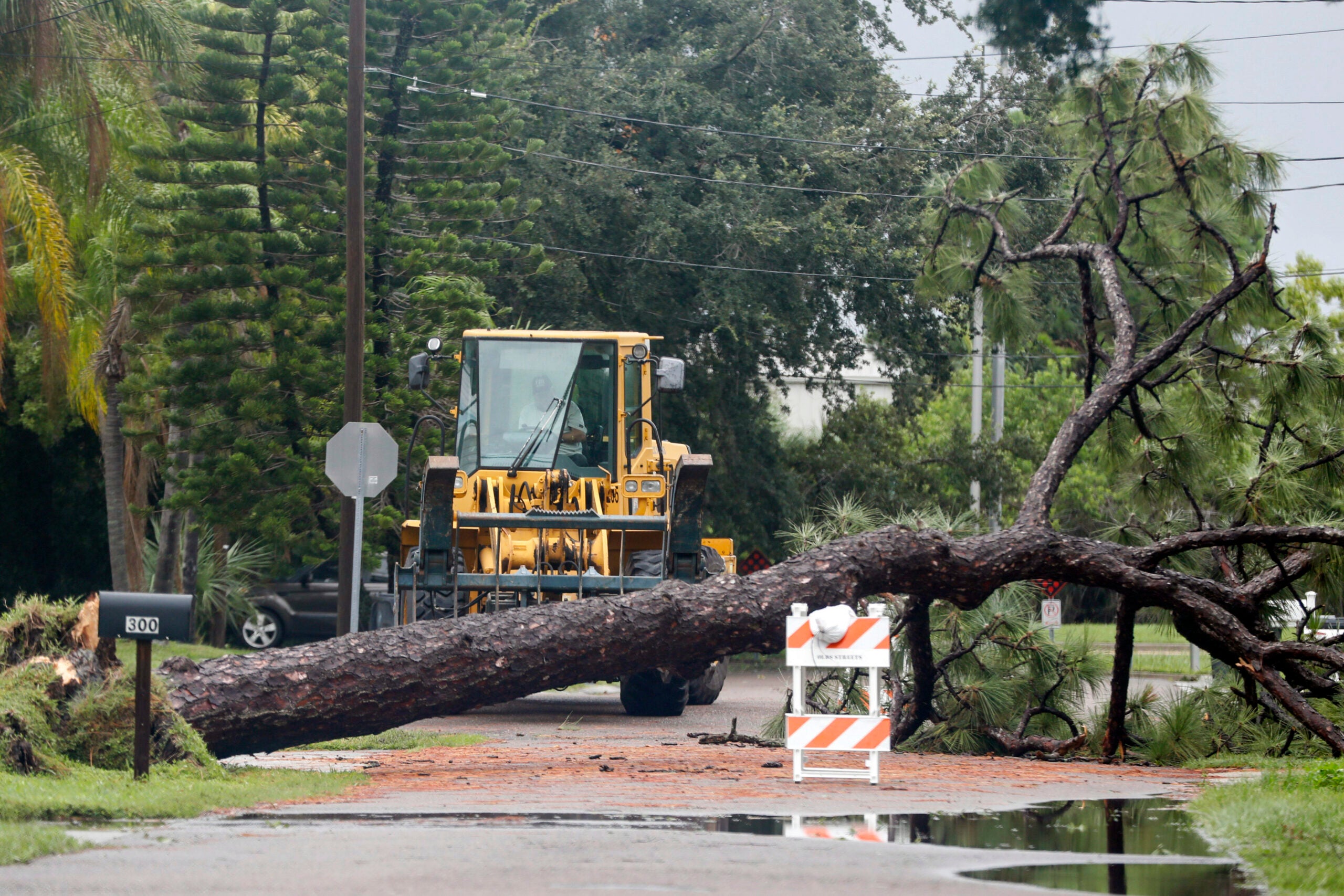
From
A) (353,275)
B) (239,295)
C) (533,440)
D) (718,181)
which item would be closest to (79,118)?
(239,295)

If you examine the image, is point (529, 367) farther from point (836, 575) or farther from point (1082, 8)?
point (1082, 8)

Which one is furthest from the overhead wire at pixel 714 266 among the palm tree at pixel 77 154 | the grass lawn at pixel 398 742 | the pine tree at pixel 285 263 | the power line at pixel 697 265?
the grass lawn at pixel 398 742

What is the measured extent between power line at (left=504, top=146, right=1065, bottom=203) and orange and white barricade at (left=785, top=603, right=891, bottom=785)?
16267mm

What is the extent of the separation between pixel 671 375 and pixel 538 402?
1.62m

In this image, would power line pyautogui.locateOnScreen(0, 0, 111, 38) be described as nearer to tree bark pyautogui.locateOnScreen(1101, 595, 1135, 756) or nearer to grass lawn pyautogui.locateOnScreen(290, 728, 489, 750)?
grass lawn pyautogui.locateOnScreen(290, 728, 489, 750)

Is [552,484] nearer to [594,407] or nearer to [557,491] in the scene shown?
[557,491]

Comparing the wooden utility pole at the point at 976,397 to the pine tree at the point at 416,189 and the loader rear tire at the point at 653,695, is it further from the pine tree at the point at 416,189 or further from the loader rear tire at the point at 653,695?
the loader rear tire at the point at 653,695

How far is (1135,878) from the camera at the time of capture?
627cm

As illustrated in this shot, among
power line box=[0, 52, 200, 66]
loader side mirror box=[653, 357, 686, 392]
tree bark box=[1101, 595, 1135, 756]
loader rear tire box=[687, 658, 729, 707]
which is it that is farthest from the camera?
power line box=[0, 52, 200, 66]

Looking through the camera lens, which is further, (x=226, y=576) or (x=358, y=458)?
(x=226, y=576)

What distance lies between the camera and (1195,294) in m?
13.8

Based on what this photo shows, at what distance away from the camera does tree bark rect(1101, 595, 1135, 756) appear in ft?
38.9

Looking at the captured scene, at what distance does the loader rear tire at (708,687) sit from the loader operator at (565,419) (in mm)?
3101

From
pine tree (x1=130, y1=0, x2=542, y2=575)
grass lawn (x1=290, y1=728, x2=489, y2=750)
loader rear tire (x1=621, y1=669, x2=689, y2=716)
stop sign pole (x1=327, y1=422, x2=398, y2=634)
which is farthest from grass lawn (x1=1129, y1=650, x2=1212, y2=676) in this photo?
grass lawn (x1=290, y1=728, x2=489, y2=750)
